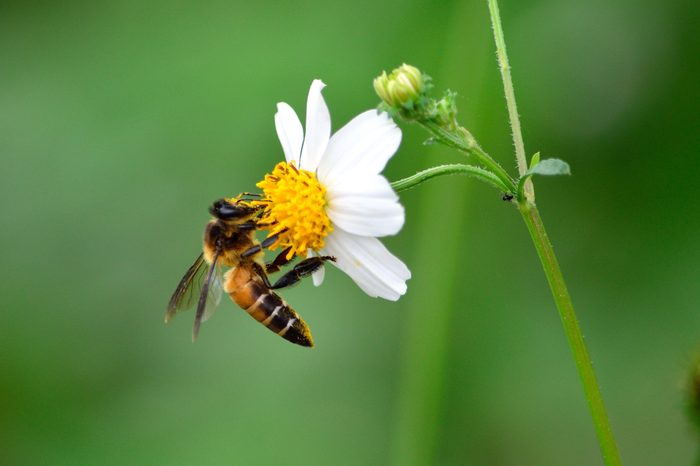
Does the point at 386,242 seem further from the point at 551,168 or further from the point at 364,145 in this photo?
the point at 551,168

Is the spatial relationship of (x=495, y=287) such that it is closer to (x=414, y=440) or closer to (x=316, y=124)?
(x=414, y=440)

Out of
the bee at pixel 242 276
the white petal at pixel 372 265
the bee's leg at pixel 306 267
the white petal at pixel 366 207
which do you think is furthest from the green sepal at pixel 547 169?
the bee at pixel 242 276

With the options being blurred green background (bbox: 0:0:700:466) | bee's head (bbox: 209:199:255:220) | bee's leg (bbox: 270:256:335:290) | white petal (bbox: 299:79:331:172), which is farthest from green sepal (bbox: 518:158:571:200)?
blurred green background (bbox: 0:0:700:466)

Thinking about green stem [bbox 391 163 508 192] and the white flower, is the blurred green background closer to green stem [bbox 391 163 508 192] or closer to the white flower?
the white flower

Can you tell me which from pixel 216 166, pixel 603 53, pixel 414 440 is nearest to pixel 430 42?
pixel 603 53

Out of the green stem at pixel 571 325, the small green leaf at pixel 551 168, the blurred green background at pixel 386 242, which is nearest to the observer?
the small green leaf at pixel 551 168

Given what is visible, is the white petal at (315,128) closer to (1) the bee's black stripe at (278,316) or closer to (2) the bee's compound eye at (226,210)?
(2) the bee's compound eye at (226,210)
